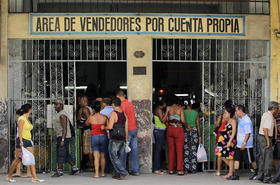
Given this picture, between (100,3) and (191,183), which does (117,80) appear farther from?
(191,183)

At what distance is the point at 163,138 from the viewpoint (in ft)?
40.0

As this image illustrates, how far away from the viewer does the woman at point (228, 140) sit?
1127 cm

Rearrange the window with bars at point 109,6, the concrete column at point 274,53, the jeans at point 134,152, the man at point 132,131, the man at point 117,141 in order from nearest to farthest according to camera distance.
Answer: the man at point 117,141
the man at point 132,131
the jeans at point 134,152
the window with bars at point 109,6
the concrete column at point 274,53

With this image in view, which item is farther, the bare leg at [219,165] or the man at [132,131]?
the bare leg at [219,165]

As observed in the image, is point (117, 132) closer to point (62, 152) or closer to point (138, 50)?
point (62, 152)

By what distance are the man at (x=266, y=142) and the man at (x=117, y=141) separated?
2991 mm

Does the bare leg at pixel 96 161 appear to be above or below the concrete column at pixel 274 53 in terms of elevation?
below

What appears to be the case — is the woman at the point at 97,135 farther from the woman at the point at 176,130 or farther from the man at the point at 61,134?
the woman at the point at 176,130

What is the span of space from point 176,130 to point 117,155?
1553 millimetres

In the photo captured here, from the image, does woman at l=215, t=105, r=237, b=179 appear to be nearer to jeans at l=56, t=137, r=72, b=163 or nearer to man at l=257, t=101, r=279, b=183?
man at l=257, t=101, r=279, b=183

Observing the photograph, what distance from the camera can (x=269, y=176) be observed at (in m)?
11.0

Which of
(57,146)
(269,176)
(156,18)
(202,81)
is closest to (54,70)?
(57,146)

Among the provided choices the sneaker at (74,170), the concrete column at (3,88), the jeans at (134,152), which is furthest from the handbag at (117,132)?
the concrete column at (3,88)

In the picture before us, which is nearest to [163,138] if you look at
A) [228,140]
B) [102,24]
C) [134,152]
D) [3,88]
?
[134,152]
